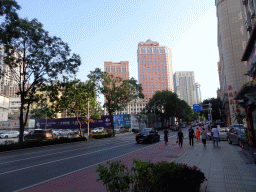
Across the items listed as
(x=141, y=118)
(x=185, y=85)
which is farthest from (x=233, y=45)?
(x=185, y=85)

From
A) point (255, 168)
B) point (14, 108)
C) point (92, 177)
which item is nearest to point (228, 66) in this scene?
point (255, 168)

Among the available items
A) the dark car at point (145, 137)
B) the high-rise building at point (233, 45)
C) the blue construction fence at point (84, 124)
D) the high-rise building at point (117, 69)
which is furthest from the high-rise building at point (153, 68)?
the dark car at point (145, 137)

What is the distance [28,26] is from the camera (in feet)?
54.7

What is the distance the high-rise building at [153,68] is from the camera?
150 metres

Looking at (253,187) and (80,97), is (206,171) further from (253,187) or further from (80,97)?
(80,97)

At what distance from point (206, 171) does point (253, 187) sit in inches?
82.3

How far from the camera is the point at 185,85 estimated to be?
15150cm

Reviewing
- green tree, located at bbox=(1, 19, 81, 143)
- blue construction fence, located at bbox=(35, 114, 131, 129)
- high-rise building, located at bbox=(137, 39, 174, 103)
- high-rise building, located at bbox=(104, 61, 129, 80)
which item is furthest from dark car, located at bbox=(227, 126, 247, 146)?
high-rise building, located at bbox=(137, 39, 174, 103)

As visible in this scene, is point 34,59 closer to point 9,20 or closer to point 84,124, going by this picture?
point 9,20

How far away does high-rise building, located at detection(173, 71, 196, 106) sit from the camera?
482 feet

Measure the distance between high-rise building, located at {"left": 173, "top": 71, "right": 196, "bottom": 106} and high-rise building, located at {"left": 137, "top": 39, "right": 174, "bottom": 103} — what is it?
6.03 metres

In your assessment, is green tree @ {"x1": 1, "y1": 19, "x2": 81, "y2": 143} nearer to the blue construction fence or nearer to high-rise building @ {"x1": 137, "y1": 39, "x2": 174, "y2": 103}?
the blue construction fence

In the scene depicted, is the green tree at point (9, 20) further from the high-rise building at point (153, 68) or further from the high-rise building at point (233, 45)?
the high-rise building at point (153, 68)

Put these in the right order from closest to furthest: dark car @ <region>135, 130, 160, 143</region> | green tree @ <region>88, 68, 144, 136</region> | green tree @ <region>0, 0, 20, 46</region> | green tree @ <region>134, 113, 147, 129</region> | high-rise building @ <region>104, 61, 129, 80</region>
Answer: green tree @ <region>0, 0, 20, 46</region>, dark car @ <region>135, 130, 160, 143</region>, green tree @ <region>88, 68, 144, 136</region>, green tree @ <region>134, 113, 147, 129</region>, high-rise building @ <region>104, 61, 129, 80</region>
